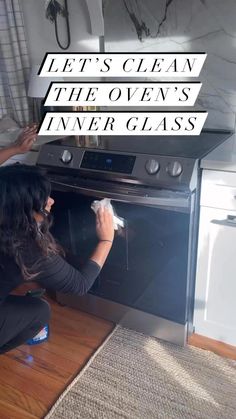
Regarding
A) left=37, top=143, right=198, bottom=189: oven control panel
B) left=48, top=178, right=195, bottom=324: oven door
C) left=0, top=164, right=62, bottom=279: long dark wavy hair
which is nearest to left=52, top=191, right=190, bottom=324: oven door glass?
left=48, top=178, right=195, bottom=324: oven door

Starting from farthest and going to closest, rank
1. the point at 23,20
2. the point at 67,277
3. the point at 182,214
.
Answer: the point at 23,20, the point at 182,214, the point at 67,277

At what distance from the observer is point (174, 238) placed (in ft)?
4.17

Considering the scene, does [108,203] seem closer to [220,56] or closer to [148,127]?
[148,127]

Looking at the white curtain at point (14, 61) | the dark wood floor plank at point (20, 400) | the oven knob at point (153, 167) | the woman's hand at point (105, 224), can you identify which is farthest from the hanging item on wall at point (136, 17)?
the dark wood floor plank at point (20, 400)

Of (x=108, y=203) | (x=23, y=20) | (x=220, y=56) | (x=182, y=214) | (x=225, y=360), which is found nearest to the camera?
(x=182, y=214)

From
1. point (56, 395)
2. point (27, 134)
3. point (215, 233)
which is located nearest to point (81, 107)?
point (27, 134)

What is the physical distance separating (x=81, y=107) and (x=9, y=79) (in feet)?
2.28

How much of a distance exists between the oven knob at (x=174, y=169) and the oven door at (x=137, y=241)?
69 millimetres

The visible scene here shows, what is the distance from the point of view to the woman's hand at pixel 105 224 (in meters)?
1.24

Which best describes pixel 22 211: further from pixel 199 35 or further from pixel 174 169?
pixel 199 35

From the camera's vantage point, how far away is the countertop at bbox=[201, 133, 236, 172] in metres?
1.17

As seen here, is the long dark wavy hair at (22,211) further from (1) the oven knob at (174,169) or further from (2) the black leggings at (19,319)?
(1) the oven knob at (174,169)

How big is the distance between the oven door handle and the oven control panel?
4 centimetres

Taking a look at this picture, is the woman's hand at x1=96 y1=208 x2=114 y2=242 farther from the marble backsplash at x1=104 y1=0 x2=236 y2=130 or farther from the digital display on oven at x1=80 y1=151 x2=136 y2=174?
the marble backsplash at x1=104 y1=0 x2=236 y2=130
